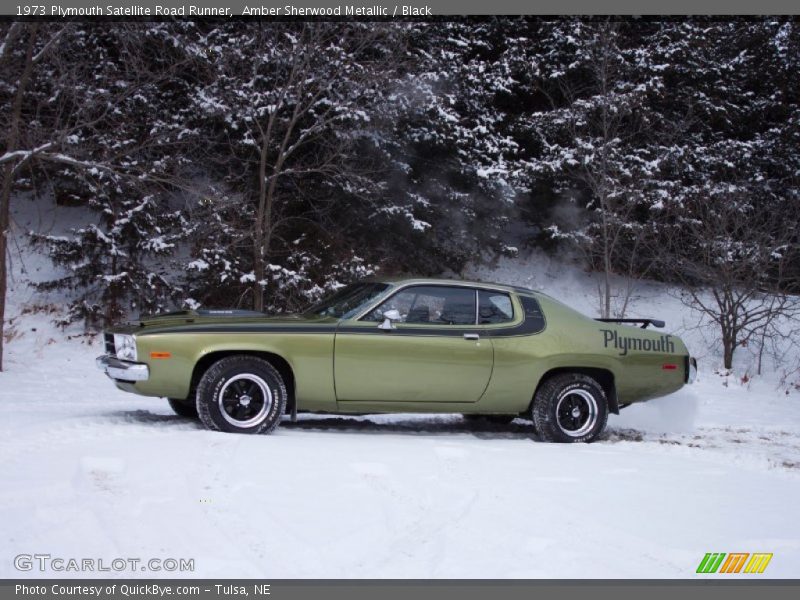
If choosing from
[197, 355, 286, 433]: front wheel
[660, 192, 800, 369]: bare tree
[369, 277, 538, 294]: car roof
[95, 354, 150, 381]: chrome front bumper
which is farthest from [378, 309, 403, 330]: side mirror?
[660, 192, 800, 369]: bare tree

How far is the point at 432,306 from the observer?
23.9 feet

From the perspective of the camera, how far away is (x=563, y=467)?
19.4 feet

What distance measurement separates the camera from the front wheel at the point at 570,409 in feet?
24.2

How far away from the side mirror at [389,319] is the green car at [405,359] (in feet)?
0.04

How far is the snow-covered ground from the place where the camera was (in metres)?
3.97

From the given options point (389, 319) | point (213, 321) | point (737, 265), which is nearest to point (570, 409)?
point (389, 319)

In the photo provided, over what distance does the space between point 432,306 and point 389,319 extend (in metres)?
0.49

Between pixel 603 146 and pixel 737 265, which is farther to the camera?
pixel 603 146

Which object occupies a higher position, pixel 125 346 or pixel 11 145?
pixel 11 145

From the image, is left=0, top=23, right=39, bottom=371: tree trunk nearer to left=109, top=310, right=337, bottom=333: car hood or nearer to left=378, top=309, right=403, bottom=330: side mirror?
left=109, top=310, right=337, bottom=333: car hood

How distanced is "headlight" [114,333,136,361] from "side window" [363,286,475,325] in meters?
2.04

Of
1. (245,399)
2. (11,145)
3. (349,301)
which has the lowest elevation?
(245,399)

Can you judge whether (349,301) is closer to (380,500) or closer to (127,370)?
(127,370)

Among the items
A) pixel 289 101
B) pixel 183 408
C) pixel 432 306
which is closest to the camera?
pixel 432 306
